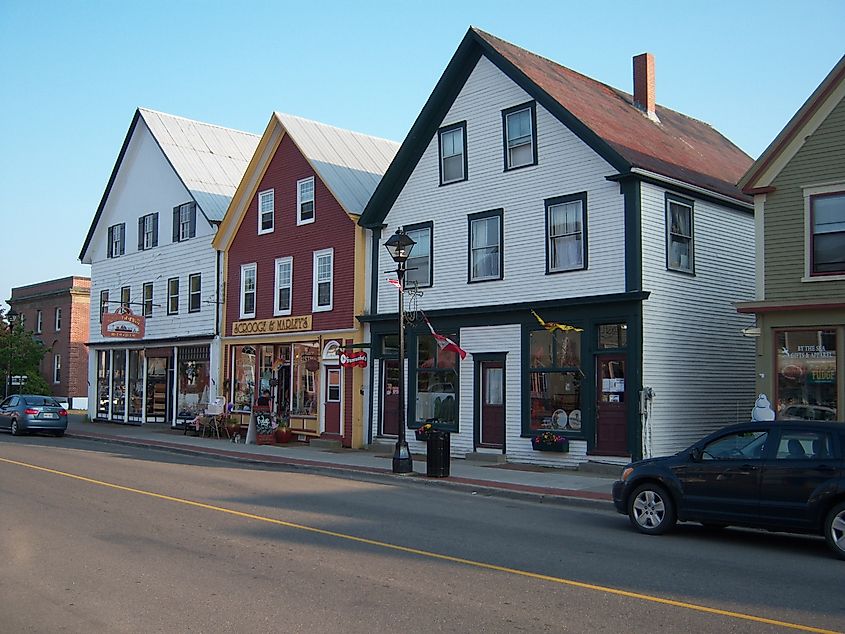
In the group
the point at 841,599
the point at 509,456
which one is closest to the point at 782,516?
the point at 841,599

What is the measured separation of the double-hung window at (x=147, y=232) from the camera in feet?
123

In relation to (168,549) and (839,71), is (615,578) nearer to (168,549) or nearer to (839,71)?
(168,549)

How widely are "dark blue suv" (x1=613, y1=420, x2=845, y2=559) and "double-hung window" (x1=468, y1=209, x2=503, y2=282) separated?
10826mm

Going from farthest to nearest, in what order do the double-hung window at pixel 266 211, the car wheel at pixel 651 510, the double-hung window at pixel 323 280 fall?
the double-hung window at pixel 266 211
the double-hung window at pixel 323 280
the car wheel at pixel 651 510

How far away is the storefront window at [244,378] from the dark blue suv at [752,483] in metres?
20.6

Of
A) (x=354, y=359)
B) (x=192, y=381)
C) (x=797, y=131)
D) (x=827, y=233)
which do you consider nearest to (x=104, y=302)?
(x=192, y=381)

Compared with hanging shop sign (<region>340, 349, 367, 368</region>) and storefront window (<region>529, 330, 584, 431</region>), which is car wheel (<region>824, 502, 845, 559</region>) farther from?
hanging shop sign (<region>340, 349, 367, 368</region>)

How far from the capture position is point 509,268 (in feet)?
73.6

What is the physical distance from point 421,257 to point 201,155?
56.1 feet

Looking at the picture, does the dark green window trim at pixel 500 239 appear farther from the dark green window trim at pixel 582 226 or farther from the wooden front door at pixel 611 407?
the wooden front door at pixel 611 407

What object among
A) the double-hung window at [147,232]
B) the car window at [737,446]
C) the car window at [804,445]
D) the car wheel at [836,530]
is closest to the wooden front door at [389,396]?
the car window at [737,446]

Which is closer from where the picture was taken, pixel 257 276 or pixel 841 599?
pixel 841 599

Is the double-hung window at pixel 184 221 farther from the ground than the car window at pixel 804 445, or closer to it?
farther from the ground

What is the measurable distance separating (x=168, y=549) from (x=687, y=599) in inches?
229
